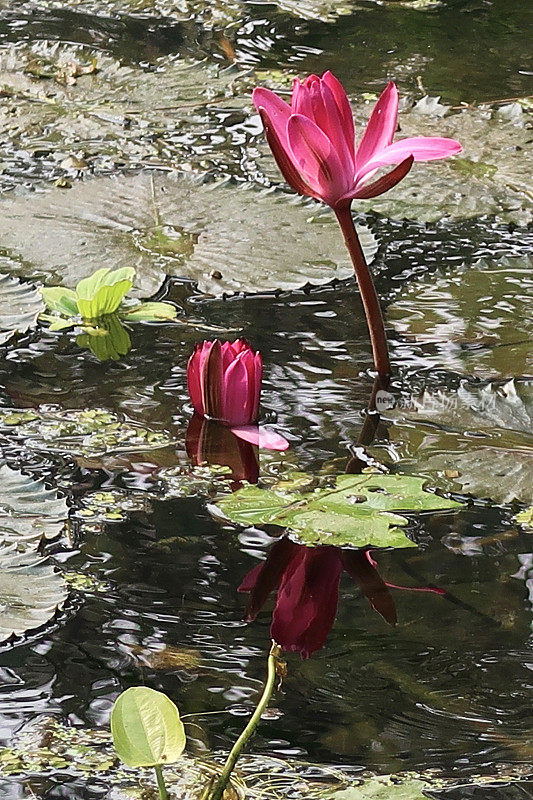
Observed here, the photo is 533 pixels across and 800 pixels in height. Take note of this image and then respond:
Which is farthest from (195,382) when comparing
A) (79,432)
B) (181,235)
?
(181,235)

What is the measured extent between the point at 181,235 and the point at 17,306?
1.08 feet

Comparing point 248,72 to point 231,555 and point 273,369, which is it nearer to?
point 273,369

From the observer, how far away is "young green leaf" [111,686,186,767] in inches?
29.0

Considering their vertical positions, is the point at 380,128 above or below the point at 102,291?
above

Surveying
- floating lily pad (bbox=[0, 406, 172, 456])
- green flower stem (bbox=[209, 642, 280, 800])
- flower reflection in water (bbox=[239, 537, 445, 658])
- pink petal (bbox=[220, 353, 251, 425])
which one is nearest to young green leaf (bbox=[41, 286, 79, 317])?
floating lily pad (bbox=[0, 406, 172, 456])

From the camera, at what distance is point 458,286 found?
5.15 feet

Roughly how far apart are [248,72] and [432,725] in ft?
6.14

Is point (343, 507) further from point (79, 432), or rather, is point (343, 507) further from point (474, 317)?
point (474, 317)

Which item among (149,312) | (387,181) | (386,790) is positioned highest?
(387,181)

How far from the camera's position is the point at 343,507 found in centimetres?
109

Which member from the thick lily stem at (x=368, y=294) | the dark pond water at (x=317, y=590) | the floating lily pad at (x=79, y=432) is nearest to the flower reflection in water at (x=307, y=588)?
the dark pond water at (x=317, y=590)

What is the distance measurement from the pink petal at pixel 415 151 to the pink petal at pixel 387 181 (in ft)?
0.07

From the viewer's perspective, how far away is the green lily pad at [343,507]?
1.05 meters

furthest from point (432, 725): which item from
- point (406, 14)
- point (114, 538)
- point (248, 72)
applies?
point (406, 14)
